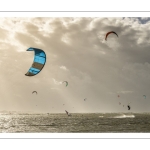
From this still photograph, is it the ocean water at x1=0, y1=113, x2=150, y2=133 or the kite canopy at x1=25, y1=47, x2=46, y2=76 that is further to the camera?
the ocean water at x1=0, y1=113, x2=150, y2=133

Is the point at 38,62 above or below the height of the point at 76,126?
below

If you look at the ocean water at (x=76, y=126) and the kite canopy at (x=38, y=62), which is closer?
the kite canopy at (x=38, y=62)

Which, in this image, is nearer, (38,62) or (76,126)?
(38,62)
